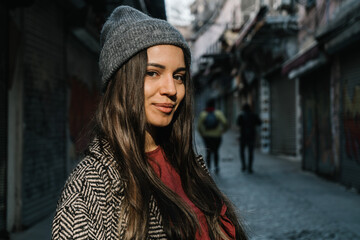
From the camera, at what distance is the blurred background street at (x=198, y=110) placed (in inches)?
198

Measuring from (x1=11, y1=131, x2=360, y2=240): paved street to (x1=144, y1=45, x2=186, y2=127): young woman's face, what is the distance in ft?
4.82

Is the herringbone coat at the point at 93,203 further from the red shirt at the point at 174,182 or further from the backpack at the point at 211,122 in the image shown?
the backpack at the point at 211,122

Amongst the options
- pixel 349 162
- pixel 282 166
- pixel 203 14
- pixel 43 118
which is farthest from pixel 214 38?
pixel 43 118

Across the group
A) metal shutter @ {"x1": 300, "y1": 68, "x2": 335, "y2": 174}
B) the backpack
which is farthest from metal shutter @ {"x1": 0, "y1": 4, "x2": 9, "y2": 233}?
metal shutter @ {"x1": 300, "y1": 68, "x2": 335, "y2": 174}

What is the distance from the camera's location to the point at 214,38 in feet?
140

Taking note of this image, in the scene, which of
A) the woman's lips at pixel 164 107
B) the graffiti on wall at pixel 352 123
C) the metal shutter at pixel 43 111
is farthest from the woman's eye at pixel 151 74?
the graffiti on wall at pixel 352 123

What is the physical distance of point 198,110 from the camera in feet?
25.1

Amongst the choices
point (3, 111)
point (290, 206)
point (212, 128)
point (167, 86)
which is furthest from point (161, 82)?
point (212, 128)

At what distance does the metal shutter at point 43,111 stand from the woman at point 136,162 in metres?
4.05

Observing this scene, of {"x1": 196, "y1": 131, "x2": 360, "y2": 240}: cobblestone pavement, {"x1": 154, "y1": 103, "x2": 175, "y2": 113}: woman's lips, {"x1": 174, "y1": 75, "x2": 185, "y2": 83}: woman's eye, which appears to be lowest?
{"x1": 196, "y1": 131, "x2": 360, "y2": 240}: cobblestone pavement

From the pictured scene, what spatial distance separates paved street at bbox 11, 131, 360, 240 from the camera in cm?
509

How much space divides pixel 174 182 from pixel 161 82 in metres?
0.45

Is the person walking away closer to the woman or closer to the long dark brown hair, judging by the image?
the woman

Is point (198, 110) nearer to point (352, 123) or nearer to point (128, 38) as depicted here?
point (352, 123)
